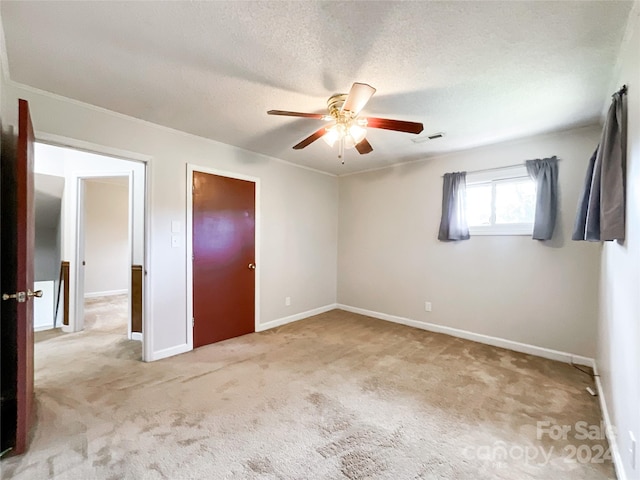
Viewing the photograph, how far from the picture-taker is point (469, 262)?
3557 millimetres

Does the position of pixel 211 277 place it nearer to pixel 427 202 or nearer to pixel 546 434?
pixel 427 202

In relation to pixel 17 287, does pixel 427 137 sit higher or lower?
higher

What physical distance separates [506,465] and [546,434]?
485mm

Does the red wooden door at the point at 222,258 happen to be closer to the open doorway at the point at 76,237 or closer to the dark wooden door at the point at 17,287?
the open doorway at the point at 76,237

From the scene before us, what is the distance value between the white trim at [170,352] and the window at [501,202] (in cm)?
370

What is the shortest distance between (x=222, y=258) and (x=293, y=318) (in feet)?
5.03

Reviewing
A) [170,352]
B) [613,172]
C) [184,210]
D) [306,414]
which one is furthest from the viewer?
[184,210]

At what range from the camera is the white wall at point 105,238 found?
19.5 ft

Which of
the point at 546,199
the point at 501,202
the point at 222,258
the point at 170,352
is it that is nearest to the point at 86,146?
the point at 222,258

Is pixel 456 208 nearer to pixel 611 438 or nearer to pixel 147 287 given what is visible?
pixel 611 438

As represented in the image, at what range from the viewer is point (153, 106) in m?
2.44

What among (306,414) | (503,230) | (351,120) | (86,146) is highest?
(351,120)

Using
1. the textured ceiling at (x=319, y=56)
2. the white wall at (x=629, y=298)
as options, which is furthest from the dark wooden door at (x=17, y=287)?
the white wall at (x=629, y=298)

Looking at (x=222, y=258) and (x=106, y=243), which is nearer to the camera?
(x=222, y=258)
